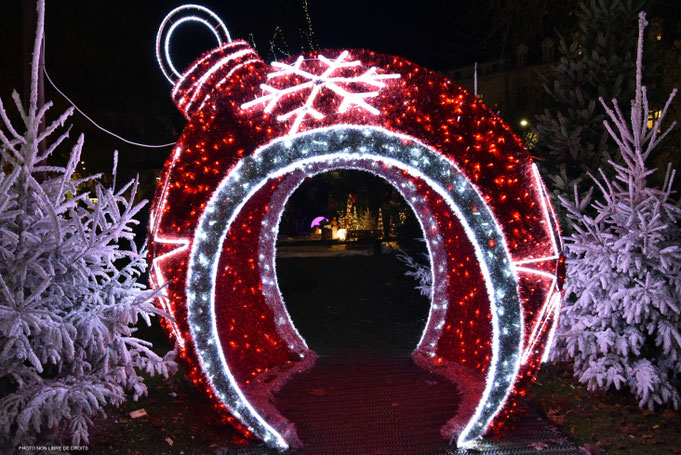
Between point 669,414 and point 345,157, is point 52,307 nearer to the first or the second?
point 345,157

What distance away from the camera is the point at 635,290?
193 inches

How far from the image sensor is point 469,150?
3.98m

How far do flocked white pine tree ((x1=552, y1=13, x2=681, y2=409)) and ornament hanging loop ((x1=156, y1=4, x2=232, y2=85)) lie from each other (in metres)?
3.81

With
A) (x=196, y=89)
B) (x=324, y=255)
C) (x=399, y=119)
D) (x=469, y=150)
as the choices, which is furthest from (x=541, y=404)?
(x=324, y=255)

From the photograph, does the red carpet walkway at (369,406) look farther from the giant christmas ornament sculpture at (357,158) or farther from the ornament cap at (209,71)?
the ornament cap at (209,71)

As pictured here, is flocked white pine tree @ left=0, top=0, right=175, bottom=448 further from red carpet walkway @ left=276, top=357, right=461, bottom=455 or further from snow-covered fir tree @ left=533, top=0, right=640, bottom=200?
snow-covered fir tree @ left=533, top=0, right=640, bottom=200

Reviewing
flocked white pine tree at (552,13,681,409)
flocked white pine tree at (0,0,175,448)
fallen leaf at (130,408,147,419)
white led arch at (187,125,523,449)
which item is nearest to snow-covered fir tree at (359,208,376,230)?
flocked white pine tree at (552,13,681,409)

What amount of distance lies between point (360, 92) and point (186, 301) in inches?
83.2

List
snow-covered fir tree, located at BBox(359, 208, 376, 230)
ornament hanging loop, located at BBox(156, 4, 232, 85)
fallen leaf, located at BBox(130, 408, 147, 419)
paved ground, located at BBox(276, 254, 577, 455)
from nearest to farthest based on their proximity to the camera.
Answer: paved ground, located at BBox(276, 254, 577, 455) < ornament hanging loop, located at BBox(156, 4, 232, 85) < fallen leaf, located at BBox(130, 408, 147, 419) < snow-covered fir tree, located at BBox(359, 208, 376, 230)

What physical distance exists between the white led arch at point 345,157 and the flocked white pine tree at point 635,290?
5.48ft

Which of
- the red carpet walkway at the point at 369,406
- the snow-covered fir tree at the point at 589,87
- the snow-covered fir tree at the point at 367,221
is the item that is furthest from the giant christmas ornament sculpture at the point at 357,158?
the snow-covered fir tree at the point at 367,221

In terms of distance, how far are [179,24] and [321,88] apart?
1.68m

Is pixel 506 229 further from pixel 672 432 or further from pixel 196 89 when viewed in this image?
pixel 196 89

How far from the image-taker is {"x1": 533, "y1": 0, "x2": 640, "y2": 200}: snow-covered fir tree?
6.40 m
